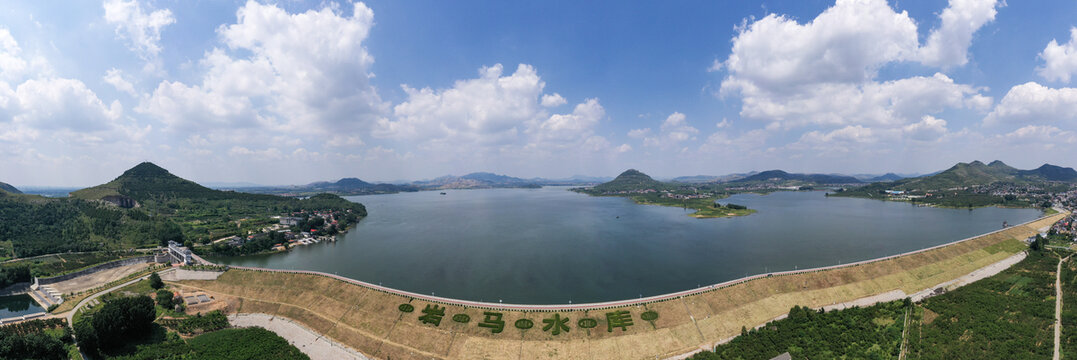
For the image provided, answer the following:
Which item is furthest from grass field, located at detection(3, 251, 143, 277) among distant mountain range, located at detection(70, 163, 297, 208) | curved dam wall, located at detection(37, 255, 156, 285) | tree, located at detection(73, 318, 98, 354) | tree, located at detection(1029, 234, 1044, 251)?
tree, located at detection(1029, 234, 1044, 251)

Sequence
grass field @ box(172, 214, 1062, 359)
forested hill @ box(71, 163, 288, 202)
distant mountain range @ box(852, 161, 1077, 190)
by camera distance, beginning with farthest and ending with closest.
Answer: distant mountain range @ box(852, 161, 1077, 190) < forested hill @ box(71, 163, 288, 202) < grass field @ box(172, 214, 1062, 359)

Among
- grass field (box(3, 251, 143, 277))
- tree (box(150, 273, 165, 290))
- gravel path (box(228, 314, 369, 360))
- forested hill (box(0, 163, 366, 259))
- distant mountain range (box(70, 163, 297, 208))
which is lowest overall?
gravel path (box(228, 314, 369, 360))

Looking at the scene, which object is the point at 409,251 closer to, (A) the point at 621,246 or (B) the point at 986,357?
(A) the point at 621,246

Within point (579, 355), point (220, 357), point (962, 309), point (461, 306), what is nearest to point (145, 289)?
point (220, 357)

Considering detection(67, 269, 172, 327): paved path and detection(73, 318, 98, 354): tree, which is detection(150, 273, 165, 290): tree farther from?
detection(73, 318, 98, 354): tree

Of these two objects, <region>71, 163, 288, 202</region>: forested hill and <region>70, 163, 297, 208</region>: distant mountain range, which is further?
<region>71, 163, 288, 202</region>: forested hill

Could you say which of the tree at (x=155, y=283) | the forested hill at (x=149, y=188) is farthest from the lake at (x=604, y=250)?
the forested hill at (x=149, y=188)

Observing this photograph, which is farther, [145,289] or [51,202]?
[51,202]
